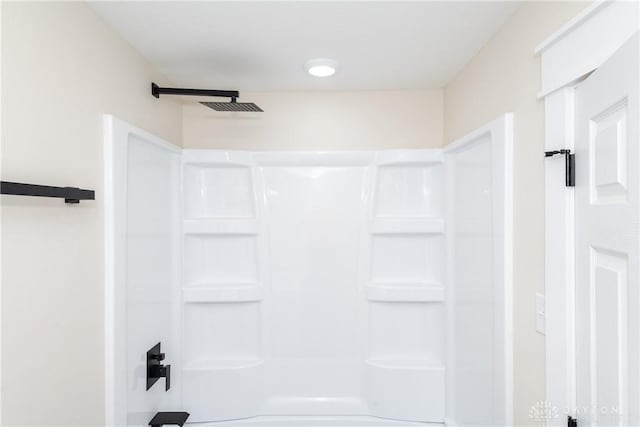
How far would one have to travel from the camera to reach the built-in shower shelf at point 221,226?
212cm

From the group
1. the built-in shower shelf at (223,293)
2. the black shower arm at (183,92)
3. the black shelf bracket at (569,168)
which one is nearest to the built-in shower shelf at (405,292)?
the built-in shower shelf at (223,293)

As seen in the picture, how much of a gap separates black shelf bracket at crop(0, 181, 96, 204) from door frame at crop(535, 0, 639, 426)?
139cm

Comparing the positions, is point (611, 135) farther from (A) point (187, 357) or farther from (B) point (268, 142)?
(A) point (187, 357)

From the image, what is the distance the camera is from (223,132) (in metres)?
2.18

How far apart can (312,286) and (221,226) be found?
630 mm

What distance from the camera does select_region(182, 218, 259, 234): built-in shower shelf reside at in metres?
2.12

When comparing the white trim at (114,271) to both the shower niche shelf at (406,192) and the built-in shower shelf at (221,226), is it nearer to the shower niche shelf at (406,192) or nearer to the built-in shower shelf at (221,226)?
the built-in shower shelf at (221,226)

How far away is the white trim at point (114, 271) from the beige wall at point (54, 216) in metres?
0.03

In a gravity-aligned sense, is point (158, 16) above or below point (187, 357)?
above

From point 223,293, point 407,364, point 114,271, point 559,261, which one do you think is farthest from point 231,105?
point 407,364

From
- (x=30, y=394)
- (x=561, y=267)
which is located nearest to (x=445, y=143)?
(x=561, y=267)

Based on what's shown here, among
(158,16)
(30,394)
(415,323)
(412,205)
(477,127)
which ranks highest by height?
(158,16)

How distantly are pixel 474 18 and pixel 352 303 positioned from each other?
5.02 feet

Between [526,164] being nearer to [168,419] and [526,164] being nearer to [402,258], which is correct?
[402,258]
